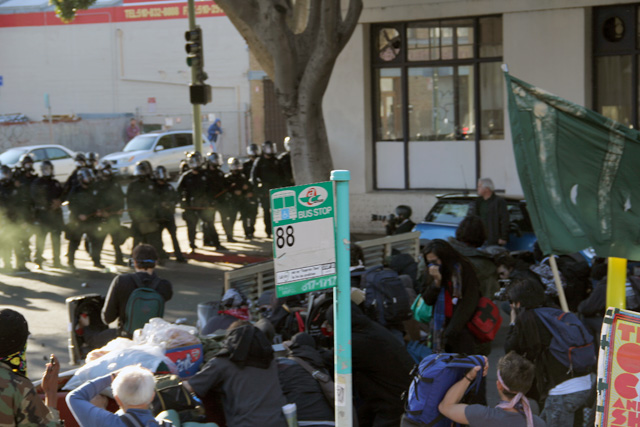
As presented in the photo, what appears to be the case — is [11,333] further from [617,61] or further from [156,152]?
[156,152]

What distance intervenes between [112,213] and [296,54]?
456 cm

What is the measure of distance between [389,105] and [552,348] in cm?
1237

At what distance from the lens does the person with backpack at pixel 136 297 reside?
8023mm

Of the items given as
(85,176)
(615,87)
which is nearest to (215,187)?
(85,176)

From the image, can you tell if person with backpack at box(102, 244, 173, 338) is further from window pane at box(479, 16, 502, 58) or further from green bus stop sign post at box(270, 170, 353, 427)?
window pane at box(479, 16, 502, 58)

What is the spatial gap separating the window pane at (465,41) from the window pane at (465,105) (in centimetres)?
26

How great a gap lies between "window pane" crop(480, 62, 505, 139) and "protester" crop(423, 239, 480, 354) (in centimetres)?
1010

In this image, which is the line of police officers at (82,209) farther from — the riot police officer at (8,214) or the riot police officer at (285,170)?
the riot police officer at (285,170)

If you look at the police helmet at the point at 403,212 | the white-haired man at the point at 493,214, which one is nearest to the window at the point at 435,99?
the police helmet at the point at 403,212

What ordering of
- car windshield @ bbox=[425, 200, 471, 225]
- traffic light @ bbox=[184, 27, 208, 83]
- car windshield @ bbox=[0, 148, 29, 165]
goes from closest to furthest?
car windshield @ bbox=[425, 200, 471, 225]
traffic light @ bbox=[184, 27, 208, 83]
car windshield @ bbox=[0, 148, 29, 165]

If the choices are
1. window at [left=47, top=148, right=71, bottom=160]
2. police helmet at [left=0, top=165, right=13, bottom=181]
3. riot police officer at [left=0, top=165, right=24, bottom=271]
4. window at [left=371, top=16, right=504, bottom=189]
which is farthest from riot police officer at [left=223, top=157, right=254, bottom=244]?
window at [left=47, top=148, right=71, bottom=160]

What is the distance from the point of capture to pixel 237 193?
1778cm

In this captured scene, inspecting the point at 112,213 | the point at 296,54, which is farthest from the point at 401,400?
the point at 112,213

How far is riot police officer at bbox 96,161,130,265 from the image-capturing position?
1543 centimetres
